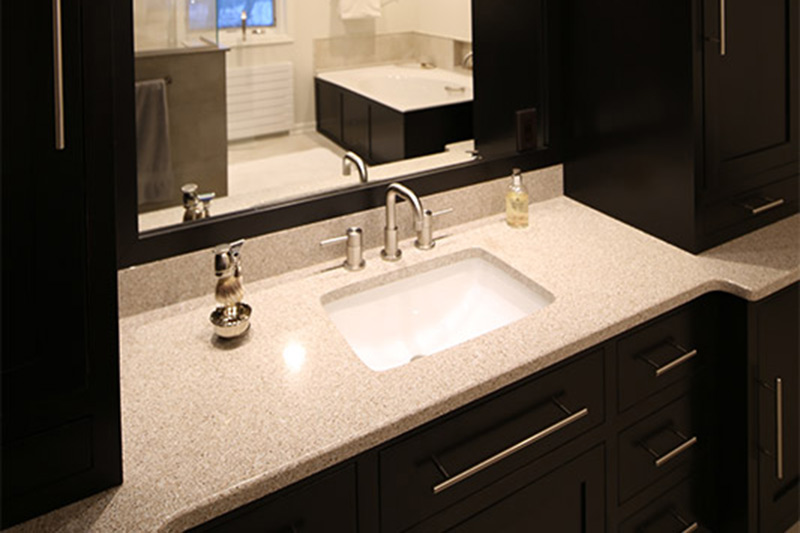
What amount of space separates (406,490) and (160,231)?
735 mm

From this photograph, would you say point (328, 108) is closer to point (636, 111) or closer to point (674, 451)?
point (636, 111)

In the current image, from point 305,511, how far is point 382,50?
104 cm

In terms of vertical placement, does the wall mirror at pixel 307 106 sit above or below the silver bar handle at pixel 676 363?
above

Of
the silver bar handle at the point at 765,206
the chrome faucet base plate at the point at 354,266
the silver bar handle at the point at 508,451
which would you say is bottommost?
the silver bar handle at the point at 508,451

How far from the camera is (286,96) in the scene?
1.49 meters

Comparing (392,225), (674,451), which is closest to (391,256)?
(392,225)

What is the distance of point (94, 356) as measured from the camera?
0.87 metres

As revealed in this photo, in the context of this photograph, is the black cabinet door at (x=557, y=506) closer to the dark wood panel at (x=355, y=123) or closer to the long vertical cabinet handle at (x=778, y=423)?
the long vertical cabinet handle at (x=778, y=423)

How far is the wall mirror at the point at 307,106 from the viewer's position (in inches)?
53.6

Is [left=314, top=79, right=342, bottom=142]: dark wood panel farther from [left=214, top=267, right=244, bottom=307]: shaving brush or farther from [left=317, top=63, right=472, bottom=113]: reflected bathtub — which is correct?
[left=214, top=267, right=244, bottom=307]: shaving brush

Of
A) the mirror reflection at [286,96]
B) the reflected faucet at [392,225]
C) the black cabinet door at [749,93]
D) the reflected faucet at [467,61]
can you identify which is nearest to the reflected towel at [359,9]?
the mirror reflection at [286,96]

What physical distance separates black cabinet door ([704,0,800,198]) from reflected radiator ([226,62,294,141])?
96cm

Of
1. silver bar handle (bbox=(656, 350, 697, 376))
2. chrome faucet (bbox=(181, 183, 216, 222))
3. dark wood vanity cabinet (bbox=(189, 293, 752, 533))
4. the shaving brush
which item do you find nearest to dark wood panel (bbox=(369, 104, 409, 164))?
chrome faucet (bbox=(181, 183, 216, 222))

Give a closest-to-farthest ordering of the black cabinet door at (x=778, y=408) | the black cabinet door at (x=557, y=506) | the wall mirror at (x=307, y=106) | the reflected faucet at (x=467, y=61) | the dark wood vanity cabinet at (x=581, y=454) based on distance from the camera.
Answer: the dark wood vanity cabinet at (x=581, y=454) < the black cabinet door at (x=557, y=506) < the wall mirror at (x=307, y=106) < the black cabinet door at (x=778, y=408) < the reflected faucet at (x=467, y=61)
